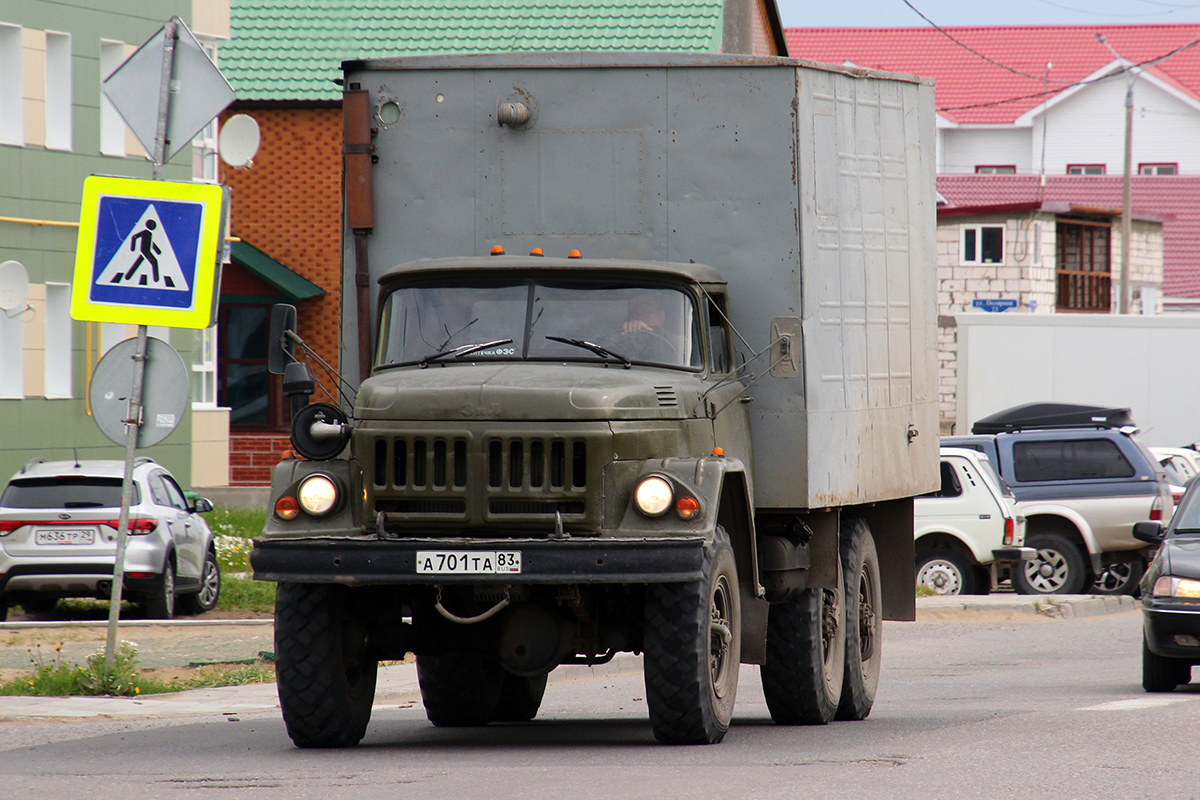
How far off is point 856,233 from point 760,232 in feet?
3.33

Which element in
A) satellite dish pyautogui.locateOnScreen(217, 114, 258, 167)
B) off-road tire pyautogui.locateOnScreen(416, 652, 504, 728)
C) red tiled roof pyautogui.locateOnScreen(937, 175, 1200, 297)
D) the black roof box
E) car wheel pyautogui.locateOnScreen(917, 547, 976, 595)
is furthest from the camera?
red tiled roof pyautogui.locateOnScreen(937, 175, 1200, 297)

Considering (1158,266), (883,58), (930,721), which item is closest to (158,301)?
(930,721)

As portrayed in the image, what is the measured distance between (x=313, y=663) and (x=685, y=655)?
70.6 inches

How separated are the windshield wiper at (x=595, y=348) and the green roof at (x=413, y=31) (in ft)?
86.1

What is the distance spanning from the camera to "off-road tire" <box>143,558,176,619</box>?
1981 centimetres

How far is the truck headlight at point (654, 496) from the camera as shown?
9539 millimetres

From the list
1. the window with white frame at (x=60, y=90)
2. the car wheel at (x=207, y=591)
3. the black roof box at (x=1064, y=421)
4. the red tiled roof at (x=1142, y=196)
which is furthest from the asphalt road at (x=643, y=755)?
the red tiled roof at (x=1142, y=196)

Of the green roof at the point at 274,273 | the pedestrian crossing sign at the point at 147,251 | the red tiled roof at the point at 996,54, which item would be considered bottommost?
the pedestrian crossing sign at the point at 147,251

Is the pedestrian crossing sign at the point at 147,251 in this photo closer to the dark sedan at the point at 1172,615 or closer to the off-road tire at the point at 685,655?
the off-road tire at the point at 685,655

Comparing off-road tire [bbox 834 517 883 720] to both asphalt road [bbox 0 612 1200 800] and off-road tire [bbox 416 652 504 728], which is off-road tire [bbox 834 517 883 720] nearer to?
asphalt road [bbox 0 612 1200 800]

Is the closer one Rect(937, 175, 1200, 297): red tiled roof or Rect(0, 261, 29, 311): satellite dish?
Rect(0, 261, 29, 311): satellite dish

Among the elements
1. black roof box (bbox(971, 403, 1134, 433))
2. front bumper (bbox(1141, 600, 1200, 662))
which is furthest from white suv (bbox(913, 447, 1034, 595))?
front bumper (bbox(1141, 600, 1200, 662))

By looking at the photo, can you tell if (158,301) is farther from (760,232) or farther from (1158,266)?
(1158,266)

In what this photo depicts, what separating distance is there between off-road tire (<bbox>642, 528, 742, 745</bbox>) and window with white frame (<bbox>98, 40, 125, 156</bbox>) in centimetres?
2105
